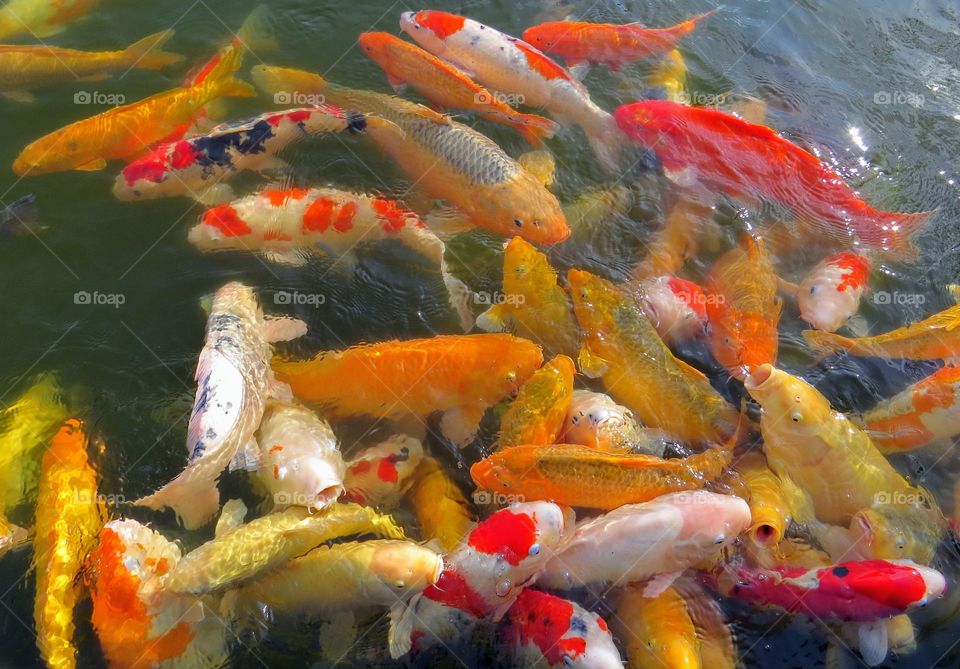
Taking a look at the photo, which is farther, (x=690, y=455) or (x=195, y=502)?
(x=690, y=455)

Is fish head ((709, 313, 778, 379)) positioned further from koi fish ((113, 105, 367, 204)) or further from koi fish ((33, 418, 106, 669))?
koi fish ((33, 418, 106, 669))

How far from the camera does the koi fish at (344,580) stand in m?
3.23

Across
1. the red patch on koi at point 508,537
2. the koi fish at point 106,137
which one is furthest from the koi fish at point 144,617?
the koi fish at point 106,137

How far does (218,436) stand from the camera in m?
3.52

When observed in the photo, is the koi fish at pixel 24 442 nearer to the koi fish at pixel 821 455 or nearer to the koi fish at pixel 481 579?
the koi fish at pixel 481 579

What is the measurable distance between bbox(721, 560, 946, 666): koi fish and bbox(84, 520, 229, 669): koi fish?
264 cm

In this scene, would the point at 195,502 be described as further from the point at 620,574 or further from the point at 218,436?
the point at 620,574

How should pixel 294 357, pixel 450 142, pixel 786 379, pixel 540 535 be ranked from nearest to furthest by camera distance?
pixel 540 535 → pixel 786 379 → pixel 294 357 → pixel 450 142

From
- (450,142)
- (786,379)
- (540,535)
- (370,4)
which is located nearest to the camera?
(540,535)

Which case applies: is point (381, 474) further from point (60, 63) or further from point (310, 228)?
point (60, 63)

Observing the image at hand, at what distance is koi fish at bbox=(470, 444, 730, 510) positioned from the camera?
3.53 metres

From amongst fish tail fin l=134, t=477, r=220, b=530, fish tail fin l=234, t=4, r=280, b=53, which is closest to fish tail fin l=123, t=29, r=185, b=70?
fish tail fin l=234, t=4, r=280, b=53

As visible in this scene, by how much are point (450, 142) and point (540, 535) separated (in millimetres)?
3086

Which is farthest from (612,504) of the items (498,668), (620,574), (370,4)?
(370,4)
